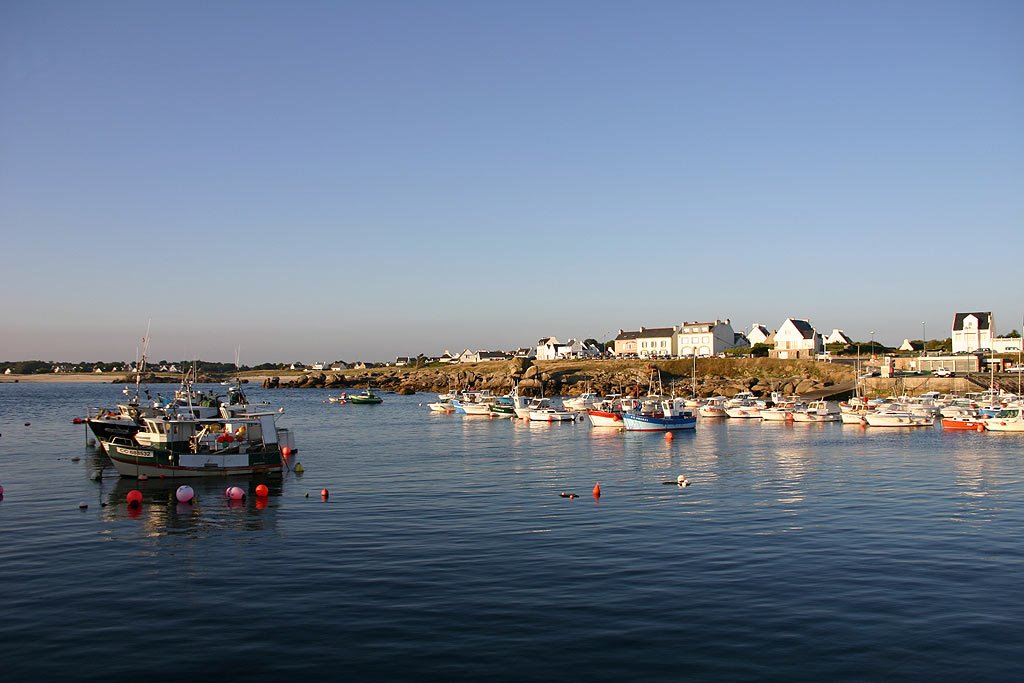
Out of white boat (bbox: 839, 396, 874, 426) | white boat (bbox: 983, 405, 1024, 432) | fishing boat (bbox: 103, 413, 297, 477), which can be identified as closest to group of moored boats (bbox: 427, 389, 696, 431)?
white boat (bbox: 839, 396, 874, 426)

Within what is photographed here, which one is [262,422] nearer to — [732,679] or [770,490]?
[770,490]

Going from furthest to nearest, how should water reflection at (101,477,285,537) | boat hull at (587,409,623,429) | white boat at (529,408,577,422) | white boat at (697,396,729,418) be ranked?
1. white boat at (697,396,729,418)
2. white boat at (529,408,577,422)
3. boat hull at (587,409,623,429)
4. water reflection at (101,477,285,537)

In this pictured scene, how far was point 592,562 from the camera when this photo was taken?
85.5 feet

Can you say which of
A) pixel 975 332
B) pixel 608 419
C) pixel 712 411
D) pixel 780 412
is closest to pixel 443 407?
pixel 608 419

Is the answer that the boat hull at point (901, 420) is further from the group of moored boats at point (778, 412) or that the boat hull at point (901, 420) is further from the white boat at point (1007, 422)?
the white boat at point (1007, 422)

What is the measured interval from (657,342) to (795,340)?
3356 centimetres

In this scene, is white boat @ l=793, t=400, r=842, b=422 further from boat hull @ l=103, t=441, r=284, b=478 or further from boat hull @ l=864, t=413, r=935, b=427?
boat hull @ l=103, t=441, r=284, b=478

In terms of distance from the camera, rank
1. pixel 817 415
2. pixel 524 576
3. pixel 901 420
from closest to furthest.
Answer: pixel 524 576 → pixel 901 420 → pixel 817 415

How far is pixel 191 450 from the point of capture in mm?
44969

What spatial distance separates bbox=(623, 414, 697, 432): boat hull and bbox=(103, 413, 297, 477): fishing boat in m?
39.3

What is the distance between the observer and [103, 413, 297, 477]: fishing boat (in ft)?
143

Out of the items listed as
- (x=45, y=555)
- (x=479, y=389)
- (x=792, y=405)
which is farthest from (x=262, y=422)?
(x=479, y=389)

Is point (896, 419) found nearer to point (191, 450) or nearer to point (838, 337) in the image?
point (191, 450)

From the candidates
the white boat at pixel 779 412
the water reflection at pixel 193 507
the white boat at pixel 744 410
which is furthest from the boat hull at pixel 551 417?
the water reflection at pixel 193 507
